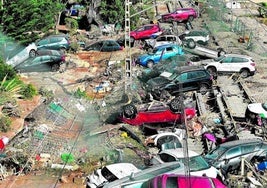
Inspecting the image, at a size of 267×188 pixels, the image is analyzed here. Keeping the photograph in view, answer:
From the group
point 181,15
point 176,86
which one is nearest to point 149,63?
point 176,86

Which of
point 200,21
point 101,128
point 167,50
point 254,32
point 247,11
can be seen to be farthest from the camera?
point 247,11

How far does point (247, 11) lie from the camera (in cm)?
5122

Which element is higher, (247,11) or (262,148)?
(262,148)

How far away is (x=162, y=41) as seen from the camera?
123 ft

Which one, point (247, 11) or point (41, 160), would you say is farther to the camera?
point (247, 11)

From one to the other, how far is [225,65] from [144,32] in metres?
10.7

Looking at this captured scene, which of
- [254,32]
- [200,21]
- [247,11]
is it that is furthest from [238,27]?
[247,11]

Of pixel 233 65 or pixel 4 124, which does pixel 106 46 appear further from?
pixel 4 124

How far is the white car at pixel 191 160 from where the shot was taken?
1703 cm

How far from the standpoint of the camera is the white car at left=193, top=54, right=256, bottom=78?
101 feet

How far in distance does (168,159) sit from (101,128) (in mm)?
4620

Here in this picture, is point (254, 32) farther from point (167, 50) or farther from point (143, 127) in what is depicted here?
point (143, 127)

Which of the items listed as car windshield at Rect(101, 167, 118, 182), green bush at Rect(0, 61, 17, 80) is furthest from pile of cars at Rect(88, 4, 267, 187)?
green bush at Rect(0, 61, 17, 80)

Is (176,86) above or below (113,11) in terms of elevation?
above
